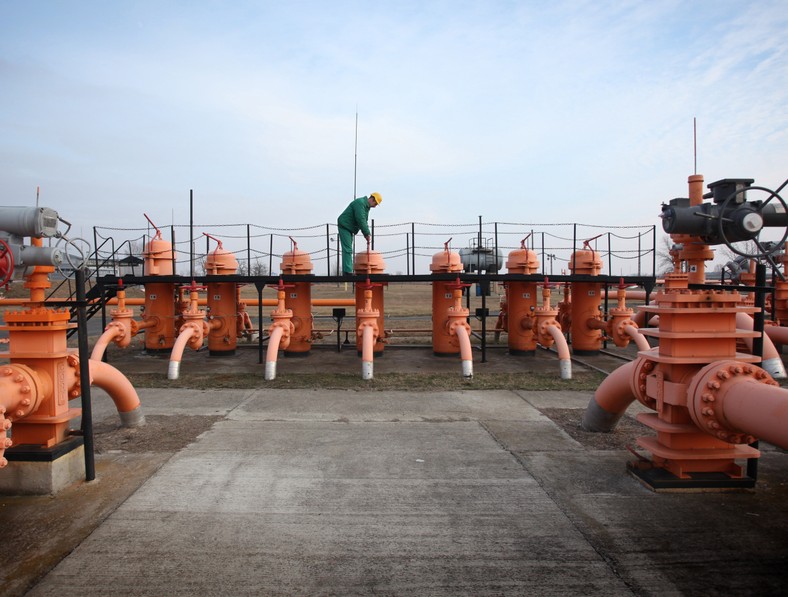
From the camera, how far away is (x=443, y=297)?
13234mm

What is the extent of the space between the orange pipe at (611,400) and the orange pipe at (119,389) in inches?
223

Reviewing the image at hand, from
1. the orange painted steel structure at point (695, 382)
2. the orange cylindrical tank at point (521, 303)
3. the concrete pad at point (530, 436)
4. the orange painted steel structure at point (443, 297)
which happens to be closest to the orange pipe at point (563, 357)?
the orange cylindrical tank at point (521, 303)

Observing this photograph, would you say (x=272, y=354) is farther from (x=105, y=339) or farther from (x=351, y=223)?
(x=105, y=339)

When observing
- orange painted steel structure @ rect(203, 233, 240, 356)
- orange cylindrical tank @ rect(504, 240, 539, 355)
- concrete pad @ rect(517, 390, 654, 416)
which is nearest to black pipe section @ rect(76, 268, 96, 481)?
concrete pad @ rect(517, 390, 654, 416)

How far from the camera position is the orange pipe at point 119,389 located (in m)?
5.97

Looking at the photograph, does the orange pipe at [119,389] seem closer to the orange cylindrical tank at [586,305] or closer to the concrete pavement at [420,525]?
the concrete pavement at [420,525]

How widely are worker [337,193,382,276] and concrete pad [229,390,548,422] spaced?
379cm

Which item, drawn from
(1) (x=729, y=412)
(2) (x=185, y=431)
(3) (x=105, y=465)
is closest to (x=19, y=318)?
(3) (x=105, y=465)

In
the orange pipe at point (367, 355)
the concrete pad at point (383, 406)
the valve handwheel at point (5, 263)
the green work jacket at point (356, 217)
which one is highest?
the green work jacket at point (356, 217)

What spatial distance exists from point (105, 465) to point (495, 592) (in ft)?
13.9

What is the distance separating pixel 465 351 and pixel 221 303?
647 centimetres

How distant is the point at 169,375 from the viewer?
10.4 m

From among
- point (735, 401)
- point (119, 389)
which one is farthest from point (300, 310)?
point (735, 401)

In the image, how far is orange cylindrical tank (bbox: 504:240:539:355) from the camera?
13.2 metres
